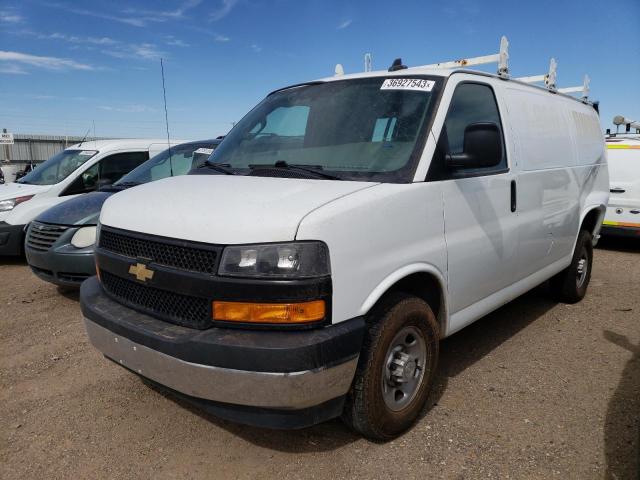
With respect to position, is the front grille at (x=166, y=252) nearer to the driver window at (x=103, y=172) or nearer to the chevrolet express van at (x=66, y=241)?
the chevrolet express van at (x=66, y=241)

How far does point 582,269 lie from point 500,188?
2.70 m

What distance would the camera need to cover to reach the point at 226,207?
2.52 m

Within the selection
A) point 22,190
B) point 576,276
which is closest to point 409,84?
point 576,276

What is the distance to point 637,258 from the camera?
8.16 m

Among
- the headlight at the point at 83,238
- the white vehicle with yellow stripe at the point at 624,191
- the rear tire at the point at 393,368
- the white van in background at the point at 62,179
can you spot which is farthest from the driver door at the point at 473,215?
the white vehicle with yellow stripe at the point at 624,191

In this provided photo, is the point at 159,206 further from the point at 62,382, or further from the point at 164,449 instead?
the point at 62,382

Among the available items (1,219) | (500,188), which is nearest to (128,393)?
(500,188)

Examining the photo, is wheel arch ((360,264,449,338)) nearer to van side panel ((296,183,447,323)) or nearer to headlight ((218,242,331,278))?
van side panel ((296,183,447,323))

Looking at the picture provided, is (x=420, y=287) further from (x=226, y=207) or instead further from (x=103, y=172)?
(x=103, y=172)

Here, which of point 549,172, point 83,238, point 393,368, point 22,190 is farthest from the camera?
point 22,190

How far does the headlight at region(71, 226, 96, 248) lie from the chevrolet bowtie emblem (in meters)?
2.72

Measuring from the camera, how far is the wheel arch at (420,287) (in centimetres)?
257

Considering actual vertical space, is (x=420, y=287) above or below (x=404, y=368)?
above

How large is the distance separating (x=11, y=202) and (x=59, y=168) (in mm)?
896
